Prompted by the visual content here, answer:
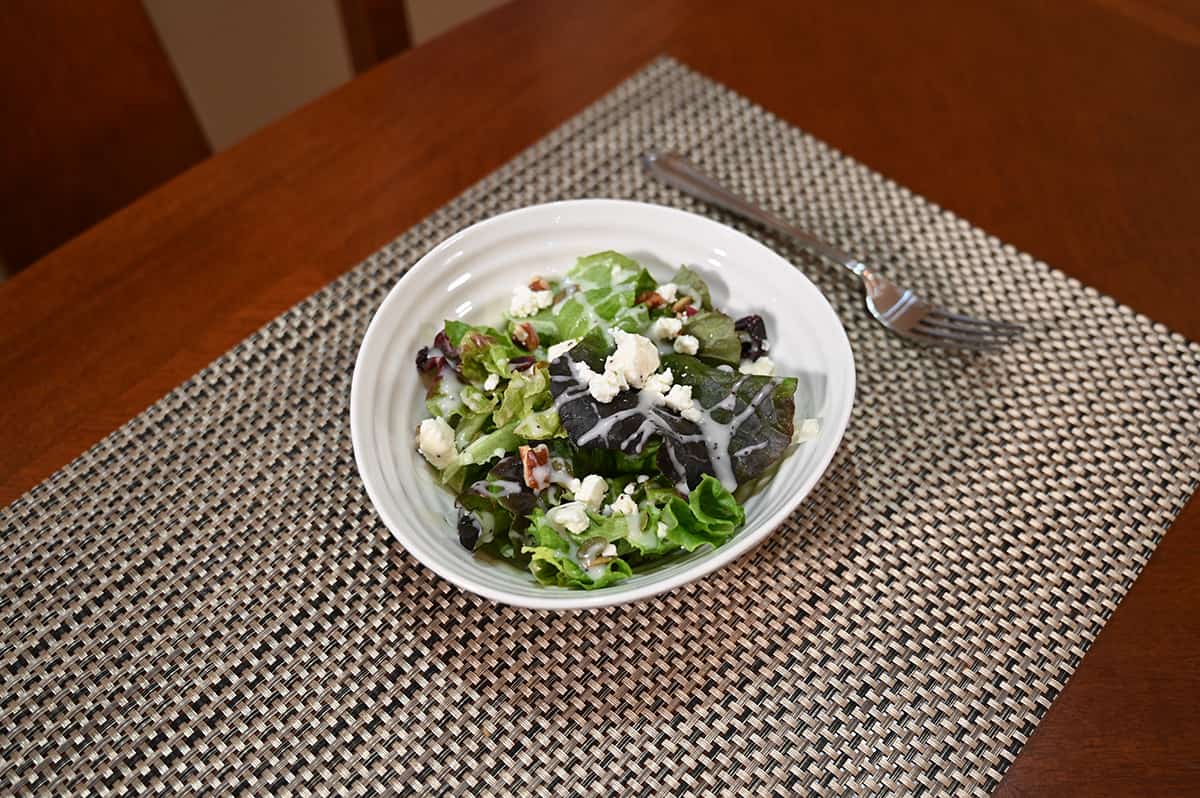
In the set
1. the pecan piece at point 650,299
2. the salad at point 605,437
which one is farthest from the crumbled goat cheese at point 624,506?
the pecan piece at point 650,299

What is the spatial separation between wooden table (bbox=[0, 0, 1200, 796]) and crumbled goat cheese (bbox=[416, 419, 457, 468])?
332 millimetres

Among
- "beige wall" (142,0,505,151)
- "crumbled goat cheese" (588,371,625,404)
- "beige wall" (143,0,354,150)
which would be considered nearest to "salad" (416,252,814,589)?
"crumbled goat cheese" (588,371,625,404)

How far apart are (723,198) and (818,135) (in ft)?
0.78

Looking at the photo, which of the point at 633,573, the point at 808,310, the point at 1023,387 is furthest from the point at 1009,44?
the point at 633,573

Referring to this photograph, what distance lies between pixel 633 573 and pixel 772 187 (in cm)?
63

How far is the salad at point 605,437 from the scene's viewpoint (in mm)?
784

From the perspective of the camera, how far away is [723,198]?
1.16 m

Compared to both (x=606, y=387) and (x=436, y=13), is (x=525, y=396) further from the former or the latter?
(x=436, y=13)

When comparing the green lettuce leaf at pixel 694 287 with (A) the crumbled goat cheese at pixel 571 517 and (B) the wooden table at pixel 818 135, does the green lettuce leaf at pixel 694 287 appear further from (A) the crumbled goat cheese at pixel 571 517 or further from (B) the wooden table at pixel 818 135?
(B) the wooden table at pixel 818 135

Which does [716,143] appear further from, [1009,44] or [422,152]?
[1009,44]

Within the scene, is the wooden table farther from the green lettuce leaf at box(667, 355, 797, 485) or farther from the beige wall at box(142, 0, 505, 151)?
the beige wall at box(142, 0, 505, 151)

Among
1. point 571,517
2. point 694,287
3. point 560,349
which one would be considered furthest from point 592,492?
point 694,287

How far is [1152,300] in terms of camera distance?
110cm

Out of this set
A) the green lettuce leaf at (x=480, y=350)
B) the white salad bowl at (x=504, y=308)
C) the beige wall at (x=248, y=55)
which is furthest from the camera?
the beige wall at (x=248, y=55)
